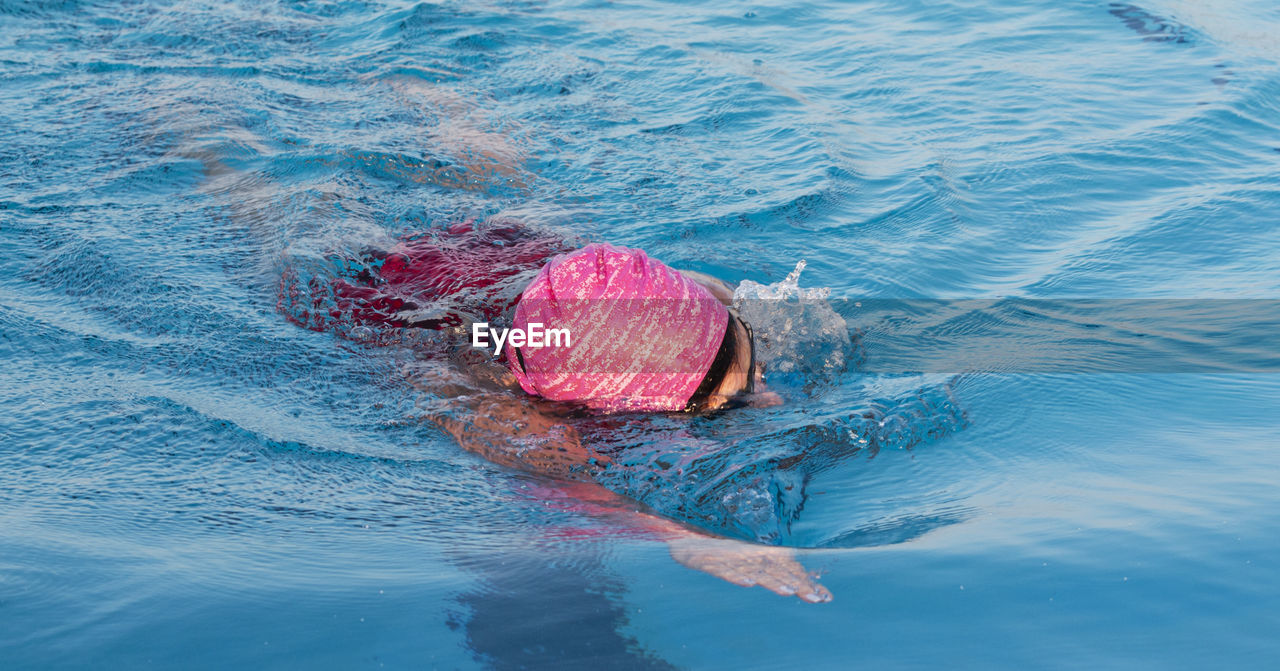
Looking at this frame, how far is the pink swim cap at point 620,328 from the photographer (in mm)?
2719

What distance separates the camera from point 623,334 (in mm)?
2748

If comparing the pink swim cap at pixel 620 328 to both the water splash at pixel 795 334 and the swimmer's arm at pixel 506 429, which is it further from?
the water splash at pixel 795 334

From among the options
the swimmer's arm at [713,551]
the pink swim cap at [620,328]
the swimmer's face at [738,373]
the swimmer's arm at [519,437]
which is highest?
the pink swim cap at [620,328]

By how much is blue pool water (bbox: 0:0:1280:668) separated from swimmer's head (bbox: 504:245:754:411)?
0.21 meters

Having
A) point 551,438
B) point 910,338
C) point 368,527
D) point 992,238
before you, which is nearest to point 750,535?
point 551,438

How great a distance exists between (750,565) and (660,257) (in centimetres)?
278

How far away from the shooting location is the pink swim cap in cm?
272

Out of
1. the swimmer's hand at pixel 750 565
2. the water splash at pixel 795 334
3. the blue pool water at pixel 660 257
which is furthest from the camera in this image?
the water splash at pixel 795 334

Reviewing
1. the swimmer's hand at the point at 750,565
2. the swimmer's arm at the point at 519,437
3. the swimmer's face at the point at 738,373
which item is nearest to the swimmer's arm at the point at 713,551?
the swimmer's hand at the point at 750,565

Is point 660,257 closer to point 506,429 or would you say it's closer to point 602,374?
point 506,429

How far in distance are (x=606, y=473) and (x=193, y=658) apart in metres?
1.37

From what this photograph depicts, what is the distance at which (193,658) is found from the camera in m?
1.78

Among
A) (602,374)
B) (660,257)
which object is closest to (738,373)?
(602,374)

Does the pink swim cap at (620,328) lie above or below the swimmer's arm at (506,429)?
above
